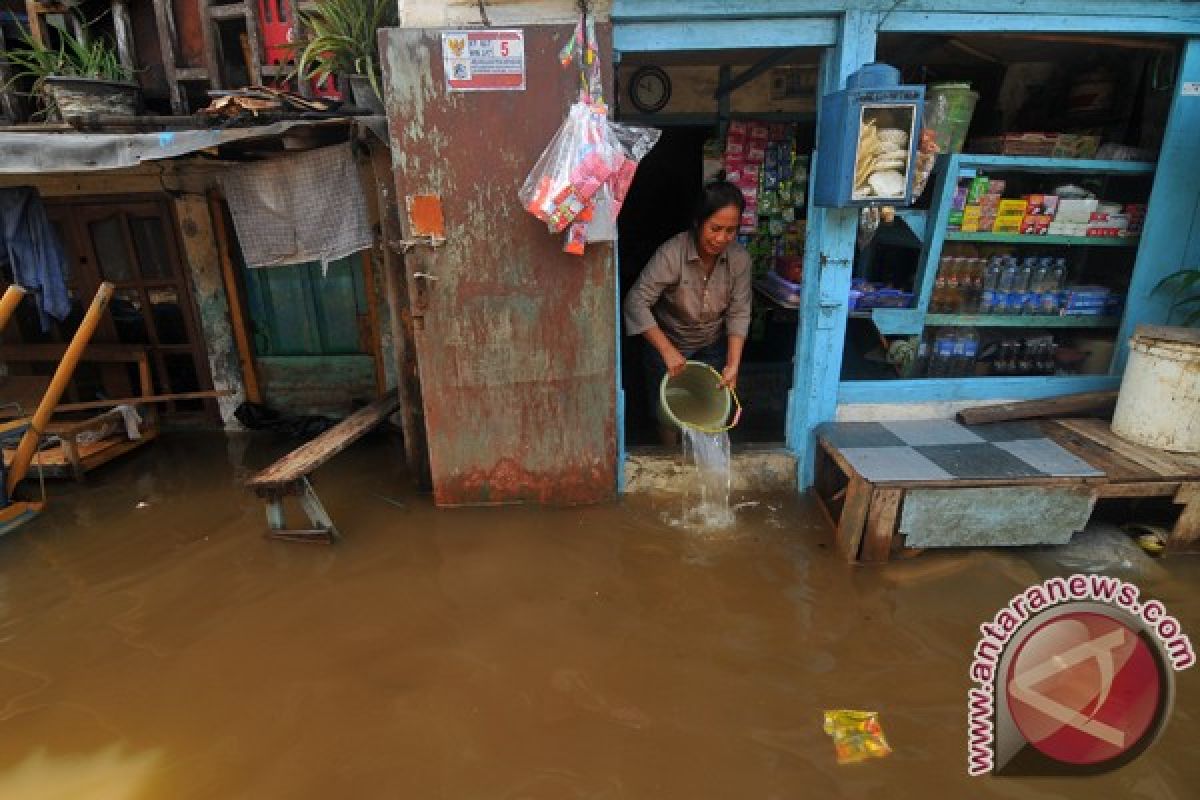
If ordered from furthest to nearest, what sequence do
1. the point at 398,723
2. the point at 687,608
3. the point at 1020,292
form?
the point at 1020,292
the point at 687,608
the point at 398,723

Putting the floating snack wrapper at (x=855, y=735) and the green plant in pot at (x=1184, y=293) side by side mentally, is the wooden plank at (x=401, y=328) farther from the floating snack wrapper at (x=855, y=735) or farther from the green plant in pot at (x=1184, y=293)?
the green plant in pot at (x=1184, y=293)

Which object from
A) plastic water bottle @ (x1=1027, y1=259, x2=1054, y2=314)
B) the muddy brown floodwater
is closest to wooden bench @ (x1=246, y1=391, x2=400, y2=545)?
the muddy brown floodwater

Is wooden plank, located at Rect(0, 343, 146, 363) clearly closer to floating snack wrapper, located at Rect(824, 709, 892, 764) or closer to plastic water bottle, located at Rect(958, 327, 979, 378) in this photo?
floating snack wrapper, located at Rect(824, 709, 892, 764)

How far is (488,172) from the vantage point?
3639 mm

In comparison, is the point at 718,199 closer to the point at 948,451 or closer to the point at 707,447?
the point at 707,447

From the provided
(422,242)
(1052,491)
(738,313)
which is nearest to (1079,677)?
(1052,491)

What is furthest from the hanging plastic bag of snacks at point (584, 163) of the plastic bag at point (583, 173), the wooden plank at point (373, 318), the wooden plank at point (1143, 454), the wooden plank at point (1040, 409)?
the wooden plank at point (1143, 454)

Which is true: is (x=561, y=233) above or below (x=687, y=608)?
above

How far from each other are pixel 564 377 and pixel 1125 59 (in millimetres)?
4313

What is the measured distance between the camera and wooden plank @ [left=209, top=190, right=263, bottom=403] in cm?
549

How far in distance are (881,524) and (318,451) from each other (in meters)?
3.25

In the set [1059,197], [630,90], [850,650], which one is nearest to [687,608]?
[850,650]

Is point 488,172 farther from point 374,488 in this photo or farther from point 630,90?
point 374,488

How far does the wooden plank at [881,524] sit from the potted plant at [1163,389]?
161 centimetres
